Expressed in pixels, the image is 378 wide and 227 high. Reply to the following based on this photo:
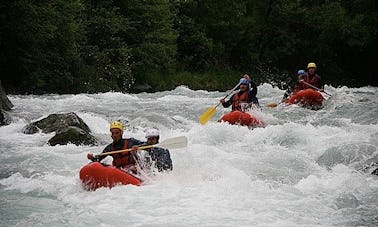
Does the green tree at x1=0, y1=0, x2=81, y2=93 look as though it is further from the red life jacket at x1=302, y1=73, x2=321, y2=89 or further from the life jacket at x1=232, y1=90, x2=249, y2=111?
the red life jacket at x1=302, y1=73, x2=321, y2=89

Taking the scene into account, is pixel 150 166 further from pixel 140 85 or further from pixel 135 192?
pixel 140 85

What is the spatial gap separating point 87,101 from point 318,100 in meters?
6.87

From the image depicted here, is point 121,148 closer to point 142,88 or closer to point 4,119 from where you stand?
point 4,119

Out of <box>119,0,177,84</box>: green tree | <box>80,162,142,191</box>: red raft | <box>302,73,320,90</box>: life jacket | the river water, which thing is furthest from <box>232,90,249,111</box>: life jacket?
<box>119,0,177,84</box>: green tree

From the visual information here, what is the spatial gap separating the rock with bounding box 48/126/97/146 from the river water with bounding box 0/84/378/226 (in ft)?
0.79

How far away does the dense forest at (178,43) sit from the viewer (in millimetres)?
18828

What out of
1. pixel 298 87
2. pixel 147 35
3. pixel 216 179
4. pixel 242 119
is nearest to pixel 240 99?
pixel 242 119

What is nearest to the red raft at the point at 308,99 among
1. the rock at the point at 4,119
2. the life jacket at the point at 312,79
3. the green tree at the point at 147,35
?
the life jacket at the point at 312,79

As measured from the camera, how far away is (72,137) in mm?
10438

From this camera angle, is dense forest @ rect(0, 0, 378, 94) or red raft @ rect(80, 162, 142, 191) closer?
red raft @ rect(80, 162, 142, 191)

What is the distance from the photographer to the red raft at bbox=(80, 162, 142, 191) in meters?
7.28

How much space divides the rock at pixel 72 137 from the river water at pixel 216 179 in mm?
241

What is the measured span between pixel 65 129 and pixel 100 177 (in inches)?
138

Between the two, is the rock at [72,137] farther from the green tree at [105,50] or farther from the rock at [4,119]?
the green tree at [105,50]
